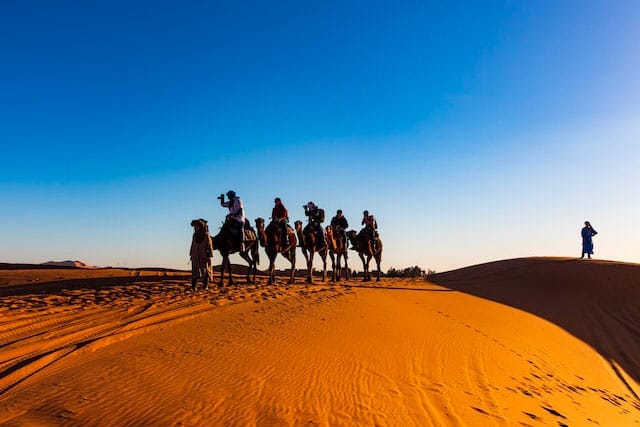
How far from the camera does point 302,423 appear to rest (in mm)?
4324

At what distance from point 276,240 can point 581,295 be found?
14.1m

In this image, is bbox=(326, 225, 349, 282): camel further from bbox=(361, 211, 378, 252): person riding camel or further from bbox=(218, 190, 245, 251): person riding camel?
bbox=(218, 190, 245, 251): person riding camel

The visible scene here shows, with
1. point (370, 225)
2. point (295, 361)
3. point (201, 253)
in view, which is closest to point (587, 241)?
point (370, 225)

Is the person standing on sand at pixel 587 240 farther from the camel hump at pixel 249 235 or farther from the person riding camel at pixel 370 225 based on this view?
the camel hump at pixel 249 235

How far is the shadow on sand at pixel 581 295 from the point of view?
1308 cm

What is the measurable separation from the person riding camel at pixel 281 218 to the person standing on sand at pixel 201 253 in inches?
155

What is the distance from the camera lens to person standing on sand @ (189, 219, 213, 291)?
14.5 meters

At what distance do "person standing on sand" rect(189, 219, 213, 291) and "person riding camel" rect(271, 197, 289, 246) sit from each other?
3.95 metres

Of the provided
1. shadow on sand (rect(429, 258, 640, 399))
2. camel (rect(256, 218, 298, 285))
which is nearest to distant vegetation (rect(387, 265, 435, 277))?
shadow on sand (rect(429, 258, 640, 399))

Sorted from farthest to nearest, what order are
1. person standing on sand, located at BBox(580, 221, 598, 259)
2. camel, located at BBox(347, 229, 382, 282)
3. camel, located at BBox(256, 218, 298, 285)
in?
person standing on sand, located at BBox(580, 221, 598, 259) < camel, located at BBox(347, 229, 382, 282) < camel, located at BBox(256, 218, 298, 285)

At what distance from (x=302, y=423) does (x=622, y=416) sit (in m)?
5.79

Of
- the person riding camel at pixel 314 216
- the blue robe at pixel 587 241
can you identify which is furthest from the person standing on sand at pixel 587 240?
the person riding camel at pixel 314 216

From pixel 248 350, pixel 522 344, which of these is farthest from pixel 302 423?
pixel 522 344

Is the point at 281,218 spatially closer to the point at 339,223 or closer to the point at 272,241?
the point at 272,241
